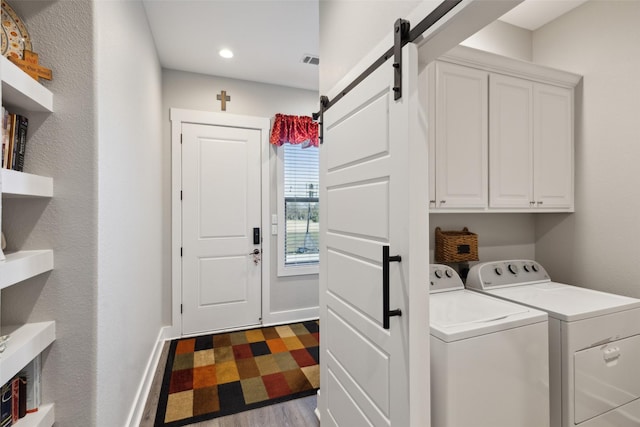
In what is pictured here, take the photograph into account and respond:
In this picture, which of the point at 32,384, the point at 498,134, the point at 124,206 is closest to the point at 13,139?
the point at 124,206

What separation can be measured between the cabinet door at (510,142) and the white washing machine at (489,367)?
0.83 meters

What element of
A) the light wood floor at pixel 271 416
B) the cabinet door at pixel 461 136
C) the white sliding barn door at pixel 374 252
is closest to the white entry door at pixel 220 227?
the light wood floor at pixel 271 416

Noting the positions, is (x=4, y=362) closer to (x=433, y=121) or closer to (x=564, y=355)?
(x=433, y=121)

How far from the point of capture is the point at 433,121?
6.01ft

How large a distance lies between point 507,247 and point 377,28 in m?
1.96

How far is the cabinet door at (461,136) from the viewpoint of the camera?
1.85 m

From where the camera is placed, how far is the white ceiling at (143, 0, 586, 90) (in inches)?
90.7

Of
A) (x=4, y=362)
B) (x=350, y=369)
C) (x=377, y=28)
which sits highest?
(x=377, y=28)

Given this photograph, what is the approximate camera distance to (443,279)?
201cm

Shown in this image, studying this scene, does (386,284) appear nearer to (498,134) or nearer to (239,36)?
(498,134)

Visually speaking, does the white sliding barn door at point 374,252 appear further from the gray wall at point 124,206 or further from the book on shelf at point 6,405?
the book on shelf at point 6,405

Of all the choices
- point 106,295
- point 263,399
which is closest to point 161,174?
point 106,295

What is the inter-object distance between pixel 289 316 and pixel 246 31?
2.96m

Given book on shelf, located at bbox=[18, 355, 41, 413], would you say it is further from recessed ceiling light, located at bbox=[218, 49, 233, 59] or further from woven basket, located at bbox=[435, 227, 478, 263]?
recessed ceiling light, located at bbox=[218, 49, 233, 59]
